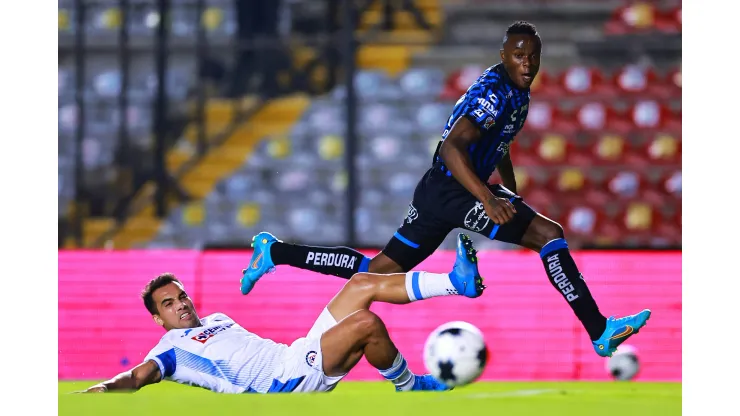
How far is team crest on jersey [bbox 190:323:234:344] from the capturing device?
5832mm

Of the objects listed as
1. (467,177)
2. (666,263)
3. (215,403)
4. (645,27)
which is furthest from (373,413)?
(645,27)

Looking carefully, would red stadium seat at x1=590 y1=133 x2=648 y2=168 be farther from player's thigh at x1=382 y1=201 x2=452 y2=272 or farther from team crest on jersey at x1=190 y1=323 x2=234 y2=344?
team crest on jersey at x1=190 y1=323 x2=234 y2=344

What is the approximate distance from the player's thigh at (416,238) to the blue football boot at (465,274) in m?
0.45

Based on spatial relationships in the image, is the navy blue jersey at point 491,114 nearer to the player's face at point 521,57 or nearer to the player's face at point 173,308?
the player's face at point 521,57

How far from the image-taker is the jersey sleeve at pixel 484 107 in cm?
595

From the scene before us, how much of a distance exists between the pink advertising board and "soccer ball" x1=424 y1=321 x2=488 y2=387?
220cm

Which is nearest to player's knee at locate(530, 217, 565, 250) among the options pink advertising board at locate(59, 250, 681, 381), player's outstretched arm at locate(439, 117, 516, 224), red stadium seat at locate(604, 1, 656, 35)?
player's outstretched arm at locate(439, 117, 516, 224)

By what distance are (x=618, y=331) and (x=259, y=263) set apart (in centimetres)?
198

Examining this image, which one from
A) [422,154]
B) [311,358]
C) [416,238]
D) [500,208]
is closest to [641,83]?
[422,154]

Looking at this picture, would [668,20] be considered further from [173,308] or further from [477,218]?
[173,308]

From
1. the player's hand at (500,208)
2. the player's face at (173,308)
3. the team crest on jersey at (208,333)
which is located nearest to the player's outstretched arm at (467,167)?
the player's hand at (500,208)

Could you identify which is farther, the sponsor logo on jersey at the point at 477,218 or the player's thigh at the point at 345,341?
the sponsor logo on jersey at the point at 477,218
